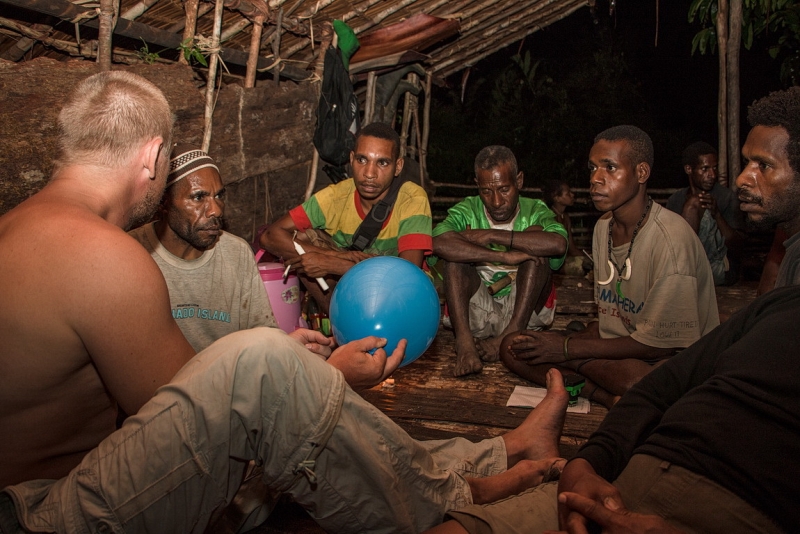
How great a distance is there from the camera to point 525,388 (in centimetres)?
343

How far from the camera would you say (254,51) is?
5090 mm

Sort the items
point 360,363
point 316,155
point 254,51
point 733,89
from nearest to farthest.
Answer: point 360,363 → point 254,51 → point 316,155 → point 733,89

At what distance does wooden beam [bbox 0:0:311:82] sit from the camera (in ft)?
11.5

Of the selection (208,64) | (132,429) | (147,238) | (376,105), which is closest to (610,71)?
(376,105)

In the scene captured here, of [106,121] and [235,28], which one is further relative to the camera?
[235,28]

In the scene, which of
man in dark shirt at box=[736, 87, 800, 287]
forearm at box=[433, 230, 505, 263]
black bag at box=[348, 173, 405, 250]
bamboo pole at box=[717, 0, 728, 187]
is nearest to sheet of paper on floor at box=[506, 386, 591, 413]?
forearm at box=[433, 230, 505, 263]

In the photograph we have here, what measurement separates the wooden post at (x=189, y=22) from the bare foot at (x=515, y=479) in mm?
3865

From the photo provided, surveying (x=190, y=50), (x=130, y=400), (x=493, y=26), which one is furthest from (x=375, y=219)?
(x=493, y=26)

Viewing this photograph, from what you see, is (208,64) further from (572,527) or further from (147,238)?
(572,527)

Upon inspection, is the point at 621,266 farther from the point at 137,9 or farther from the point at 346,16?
the point at 346,16

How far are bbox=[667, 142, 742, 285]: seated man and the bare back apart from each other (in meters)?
5.07

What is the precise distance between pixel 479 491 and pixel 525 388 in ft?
4.80

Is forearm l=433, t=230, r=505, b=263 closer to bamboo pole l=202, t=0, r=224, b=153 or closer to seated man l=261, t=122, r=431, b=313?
seated man l=261, t=122, r=431, b=313

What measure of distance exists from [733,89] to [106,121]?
658 cm
